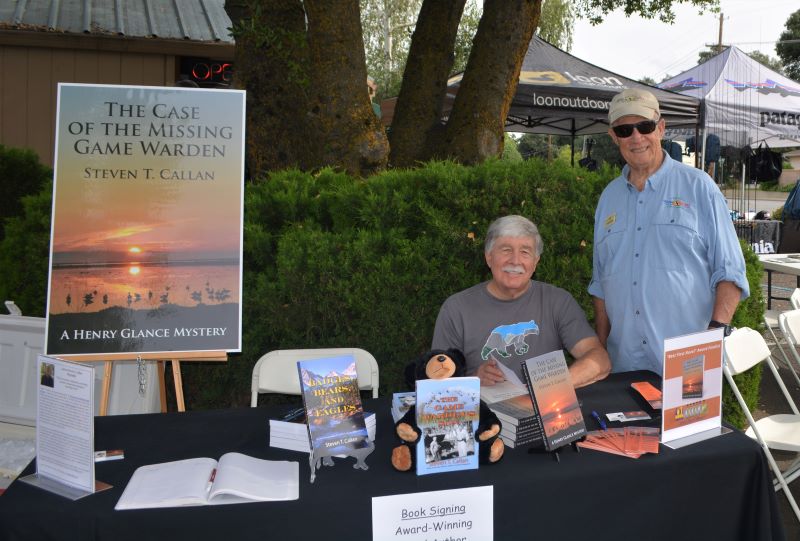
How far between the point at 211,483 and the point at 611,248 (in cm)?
182

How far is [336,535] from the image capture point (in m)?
1.76

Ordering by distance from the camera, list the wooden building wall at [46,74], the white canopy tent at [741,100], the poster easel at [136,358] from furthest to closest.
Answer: the white canopy tent at [741,100] → the wooden building wall at [46,74] → the poster easel at [136,358]

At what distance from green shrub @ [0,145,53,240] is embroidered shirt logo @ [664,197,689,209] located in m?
5.51

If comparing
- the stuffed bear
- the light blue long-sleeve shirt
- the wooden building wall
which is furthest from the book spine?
the wooden building wall

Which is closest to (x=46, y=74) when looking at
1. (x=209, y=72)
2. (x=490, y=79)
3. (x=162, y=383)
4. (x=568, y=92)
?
(x=209, y=72)

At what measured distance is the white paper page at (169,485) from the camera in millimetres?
1729

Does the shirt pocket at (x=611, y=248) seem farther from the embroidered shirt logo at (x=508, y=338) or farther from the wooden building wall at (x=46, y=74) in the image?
the wooden building wall at (x=46, y=74)

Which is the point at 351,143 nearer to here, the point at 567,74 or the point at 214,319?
the point at 214,319

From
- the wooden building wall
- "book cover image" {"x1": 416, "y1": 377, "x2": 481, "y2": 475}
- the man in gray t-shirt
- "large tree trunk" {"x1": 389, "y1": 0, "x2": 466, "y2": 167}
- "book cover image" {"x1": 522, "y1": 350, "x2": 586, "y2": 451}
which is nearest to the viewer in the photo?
"book cover image" {"x1": 416, "y1": 377, "x2": 481, "y2": 475}

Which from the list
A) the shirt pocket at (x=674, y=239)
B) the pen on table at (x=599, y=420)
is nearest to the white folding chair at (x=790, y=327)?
the shirt pocket at (x=674, y=239)

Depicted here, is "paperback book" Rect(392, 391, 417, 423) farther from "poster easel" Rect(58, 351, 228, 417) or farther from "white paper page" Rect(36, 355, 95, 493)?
"poster easel" Rect(58, 351, 228, 417)

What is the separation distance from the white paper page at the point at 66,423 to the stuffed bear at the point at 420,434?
81 centimetres

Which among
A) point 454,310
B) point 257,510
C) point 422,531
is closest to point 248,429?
point 257,510

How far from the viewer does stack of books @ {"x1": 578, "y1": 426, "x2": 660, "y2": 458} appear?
2047mm
